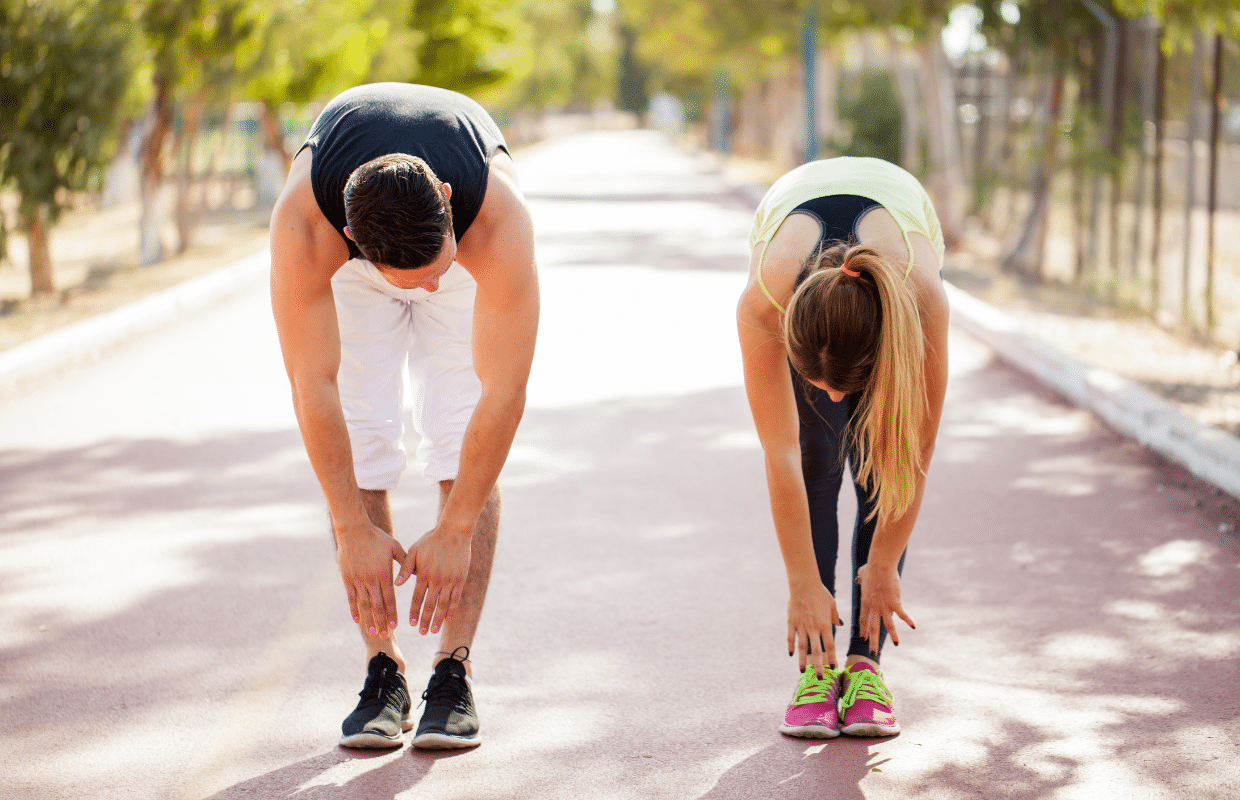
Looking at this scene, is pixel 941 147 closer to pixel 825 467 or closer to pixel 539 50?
pixel 825 467

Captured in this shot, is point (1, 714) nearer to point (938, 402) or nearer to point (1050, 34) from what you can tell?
point (938, 402)

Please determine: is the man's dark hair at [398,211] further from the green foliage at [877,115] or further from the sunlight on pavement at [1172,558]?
the green foliage at [877,115]

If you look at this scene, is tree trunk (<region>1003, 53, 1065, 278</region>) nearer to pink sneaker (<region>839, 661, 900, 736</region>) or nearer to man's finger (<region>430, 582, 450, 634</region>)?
pink sneaker (<region>839, 661, 900, 736</region>)

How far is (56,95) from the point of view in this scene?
38.0ft

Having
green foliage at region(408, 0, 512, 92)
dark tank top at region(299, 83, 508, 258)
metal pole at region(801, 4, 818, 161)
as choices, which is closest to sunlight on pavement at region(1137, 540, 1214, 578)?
→ dark tank top at region(299, 83, 508, 258)

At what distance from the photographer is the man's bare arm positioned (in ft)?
10.1

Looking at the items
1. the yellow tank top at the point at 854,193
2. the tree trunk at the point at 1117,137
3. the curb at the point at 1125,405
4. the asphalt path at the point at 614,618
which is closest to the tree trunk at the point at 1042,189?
the tree trunk at the point at 1117,137

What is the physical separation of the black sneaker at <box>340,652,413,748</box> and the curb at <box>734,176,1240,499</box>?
3.20m

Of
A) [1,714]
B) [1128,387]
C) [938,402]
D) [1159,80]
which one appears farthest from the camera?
[1159,80]

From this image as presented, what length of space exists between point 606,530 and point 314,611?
1.40m

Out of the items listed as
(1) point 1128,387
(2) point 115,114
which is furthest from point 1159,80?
(2) point 115,114

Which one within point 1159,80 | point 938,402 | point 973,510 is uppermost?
point 1159,80

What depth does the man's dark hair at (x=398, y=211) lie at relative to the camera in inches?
110

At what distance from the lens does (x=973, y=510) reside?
577 cm
